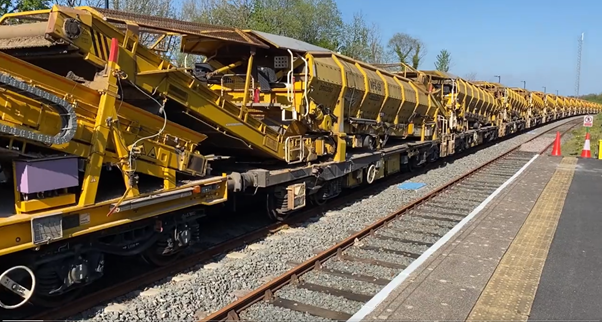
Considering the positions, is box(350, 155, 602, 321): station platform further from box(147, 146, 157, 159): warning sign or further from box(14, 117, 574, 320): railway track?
box(147, 146, 157, 159): warning sign

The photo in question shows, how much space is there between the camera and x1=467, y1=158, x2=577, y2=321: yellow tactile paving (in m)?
5.24

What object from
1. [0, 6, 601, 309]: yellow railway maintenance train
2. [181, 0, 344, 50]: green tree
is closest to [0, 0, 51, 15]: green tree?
[0, 6, 601, 309]: yellow railway maintenance train

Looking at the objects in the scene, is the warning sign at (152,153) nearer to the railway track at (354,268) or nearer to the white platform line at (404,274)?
the railway track at (354,268)

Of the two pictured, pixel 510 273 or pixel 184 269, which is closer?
pixel 510 273

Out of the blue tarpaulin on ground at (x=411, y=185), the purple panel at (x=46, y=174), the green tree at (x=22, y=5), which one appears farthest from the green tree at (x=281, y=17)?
the purple panel at (x=46, y=174)

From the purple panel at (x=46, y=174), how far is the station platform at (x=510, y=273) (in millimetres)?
3258

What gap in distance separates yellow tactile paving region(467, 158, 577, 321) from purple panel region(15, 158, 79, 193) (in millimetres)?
4389

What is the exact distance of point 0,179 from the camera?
504cm

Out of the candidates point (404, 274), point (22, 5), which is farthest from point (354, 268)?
point (22, 5)

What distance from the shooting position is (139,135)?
18.8 ft

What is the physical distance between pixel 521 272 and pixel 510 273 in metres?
0.16

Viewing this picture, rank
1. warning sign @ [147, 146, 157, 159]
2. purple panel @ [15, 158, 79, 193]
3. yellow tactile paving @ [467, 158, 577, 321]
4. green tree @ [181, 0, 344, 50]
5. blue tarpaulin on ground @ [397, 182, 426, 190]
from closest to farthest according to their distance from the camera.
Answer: purple panel @ [15, 158, 79, 193]
yellow tactile paving @ [467, 158, 577, 321]
warning sign @ [147, 146, 157, 159]
blue tarpaulin on ground @ [397, 182, 426, 190]
green tree @ [181, 0, 344, 50]

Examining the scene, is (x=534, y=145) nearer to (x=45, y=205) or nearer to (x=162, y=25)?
(x=162, y=25)

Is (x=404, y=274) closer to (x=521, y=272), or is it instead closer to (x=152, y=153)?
(x=521, y=272)
